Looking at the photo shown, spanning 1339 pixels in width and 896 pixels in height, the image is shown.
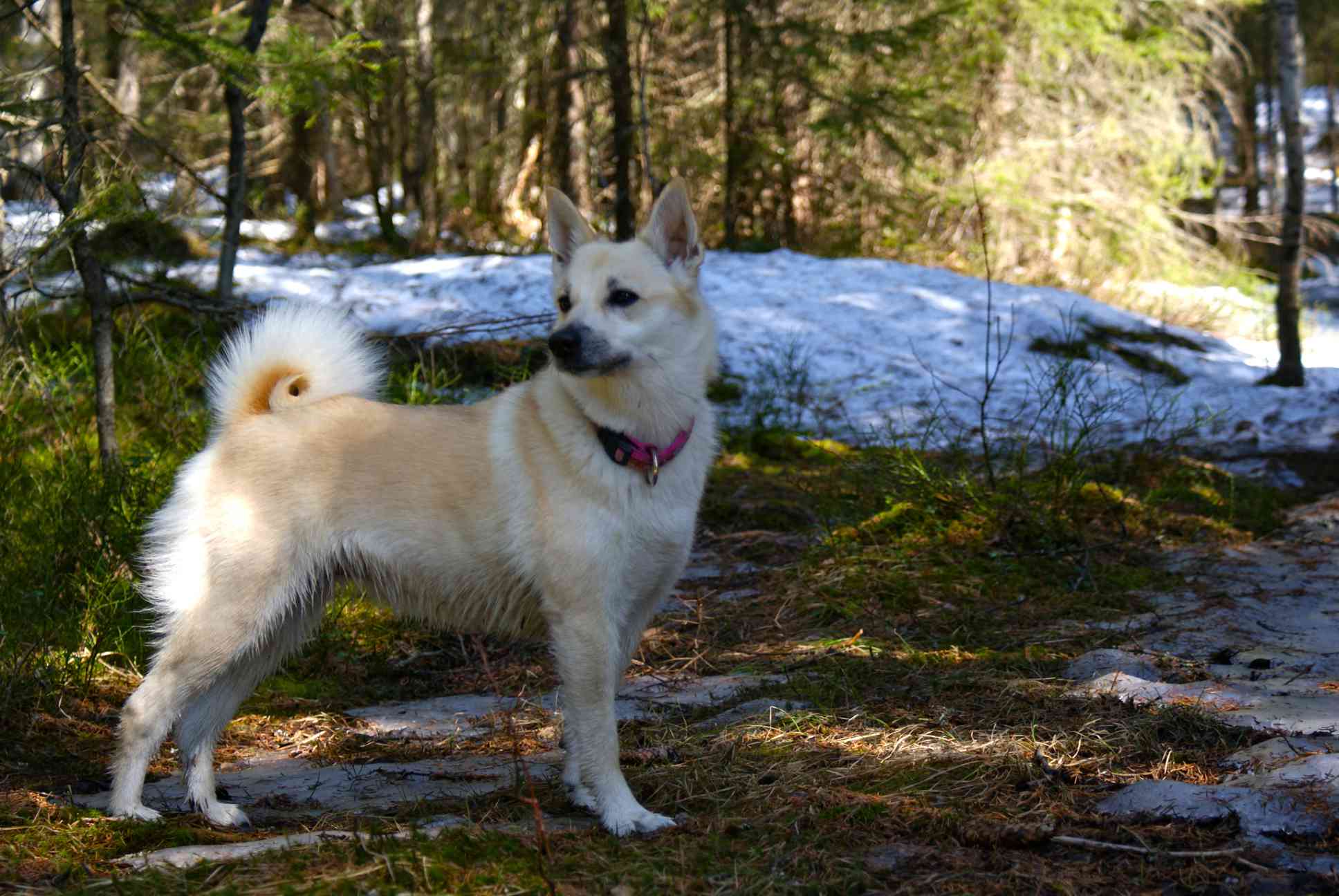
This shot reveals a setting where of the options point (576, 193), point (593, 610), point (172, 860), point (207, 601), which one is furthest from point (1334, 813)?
point (576, 193)

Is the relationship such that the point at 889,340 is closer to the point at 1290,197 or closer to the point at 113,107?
the point at 1290,197

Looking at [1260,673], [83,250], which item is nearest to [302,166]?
[83,250]

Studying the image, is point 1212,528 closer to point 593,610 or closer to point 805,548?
point 805,548

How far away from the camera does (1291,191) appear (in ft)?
24.7

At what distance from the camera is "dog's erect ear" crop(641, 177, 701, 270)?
3238 millimetres

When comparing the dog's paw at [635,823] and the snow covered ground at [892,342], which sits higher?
the snow covered ground at [892,342]

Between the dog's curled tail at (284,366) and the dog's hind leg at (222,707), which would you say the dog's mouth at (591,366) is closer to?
the dog's curled tail at (284,366)

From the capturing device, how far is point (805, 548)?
4.99 m

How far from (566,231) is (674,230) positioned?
355mm

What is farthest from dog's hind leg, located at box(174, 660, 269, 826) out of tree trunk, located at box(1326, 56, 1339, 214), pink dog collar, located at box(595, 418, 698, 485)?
tree trunk, located at box(1326, 56, 1339, 214)

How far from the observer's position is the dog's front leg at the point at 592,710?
2.75 metres

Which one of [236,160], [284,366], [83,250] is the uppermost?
[236,160]

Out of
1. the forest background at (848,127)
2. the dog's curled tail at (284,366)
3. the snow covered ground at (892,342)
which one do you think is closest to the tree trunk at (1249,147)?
the forest background at (848,127)

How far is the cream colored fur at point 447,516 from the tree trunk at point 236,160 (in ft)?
9.39
